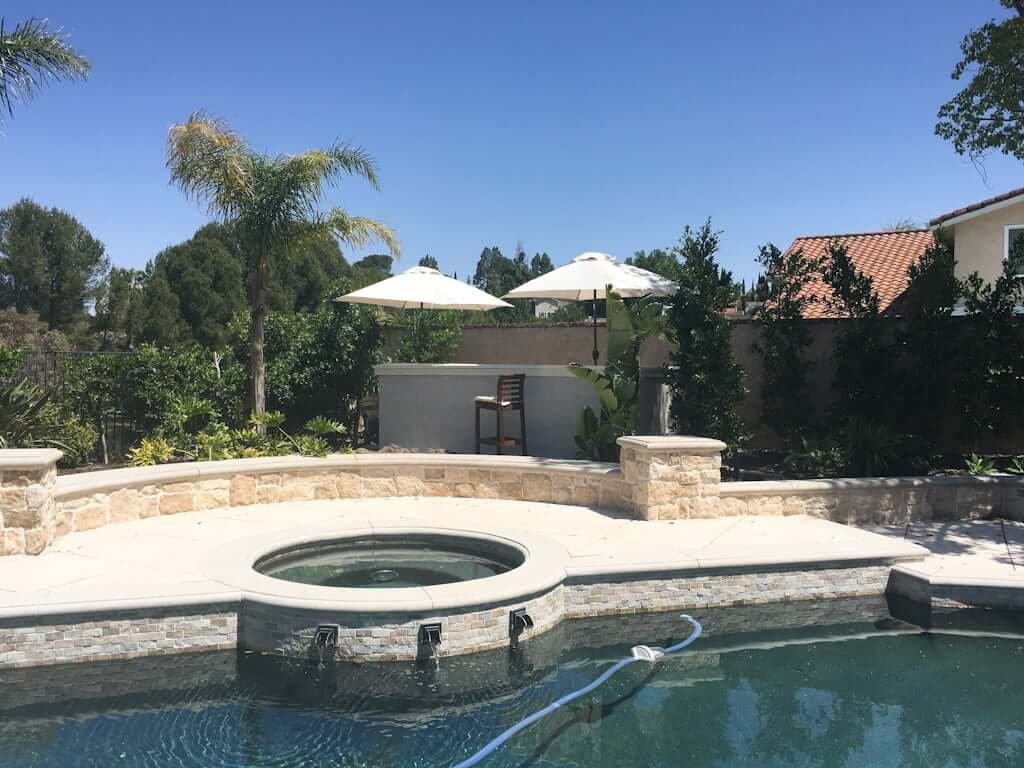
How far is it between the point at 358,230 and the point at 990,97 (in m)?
9.76

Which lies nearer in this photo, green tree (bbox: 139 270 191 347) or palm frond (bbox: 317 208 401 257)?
palm frond (bbox: 317 208 401 257)

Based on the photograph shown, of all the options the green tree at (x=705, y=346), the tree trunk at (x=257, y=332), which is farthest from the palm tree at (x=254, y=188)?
the green tree at (x=705, y=346)

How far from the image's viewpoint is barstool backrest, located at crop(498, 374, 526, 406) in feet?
35.5

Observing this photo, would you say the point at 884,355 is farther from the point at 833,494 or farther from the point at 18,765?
the point at 18,765

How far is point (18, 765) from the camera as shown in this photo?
4.23m

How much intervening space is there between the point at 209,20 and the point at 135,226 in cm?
935

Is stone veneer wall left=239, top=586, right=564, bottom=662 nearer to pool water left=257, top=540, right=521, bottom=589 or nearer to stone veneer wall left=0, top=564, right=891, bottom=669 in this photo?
stone veneer wall left=0, top=564, right=891, bottom=669

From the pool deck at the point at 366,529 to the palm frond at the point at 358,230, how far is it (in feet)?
15.9

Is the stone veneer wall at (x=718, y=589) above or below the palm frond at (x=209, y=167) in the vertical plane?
below

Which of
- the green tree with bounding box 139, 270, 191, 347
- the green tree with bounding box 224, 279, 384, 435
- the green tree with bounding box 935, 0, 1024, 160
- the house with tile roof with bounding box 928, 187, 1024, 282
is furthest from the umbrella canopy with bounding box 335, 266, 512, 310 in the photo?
the green tree with bounding box 139, 270, 191, 347

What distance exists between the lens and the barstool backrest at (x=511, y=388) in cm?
1082

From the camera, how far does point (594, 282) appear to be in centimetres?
1108

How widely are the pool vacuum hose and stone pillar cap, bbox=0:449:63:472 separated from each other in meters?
4.70

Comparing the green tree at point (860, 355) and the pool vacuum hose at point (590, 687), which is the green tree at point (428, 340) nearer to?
the green tree at point (860, 355)
